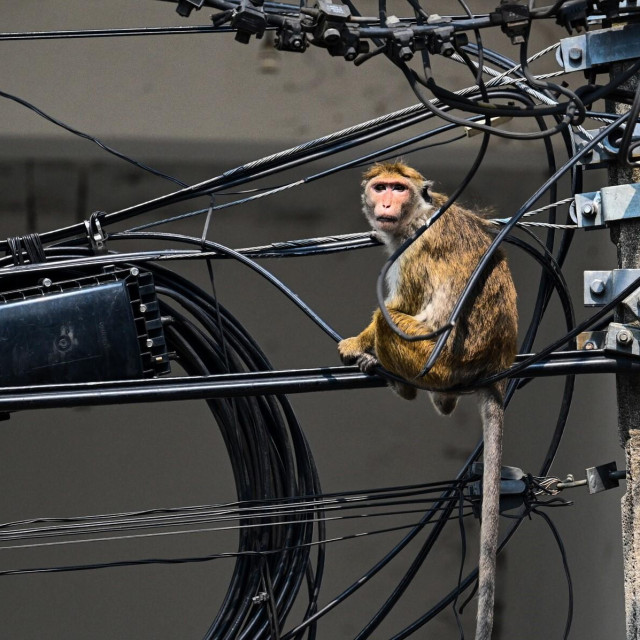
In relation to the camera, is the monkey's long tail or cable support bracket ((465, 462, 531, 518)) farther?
cable support bracket ((465, 462, 531, 518))

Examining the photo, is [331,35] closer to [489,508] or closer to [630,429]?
[489,508]

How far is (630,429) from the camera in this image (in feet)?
12.7

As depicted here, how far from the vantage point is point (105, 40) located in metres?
6.56

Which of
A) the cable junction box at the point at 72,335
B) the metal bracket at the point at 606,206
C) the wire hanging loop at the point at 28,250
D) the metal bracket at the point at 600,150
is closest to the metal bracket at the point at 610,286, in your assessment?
the metal bracket at the point at 606,206

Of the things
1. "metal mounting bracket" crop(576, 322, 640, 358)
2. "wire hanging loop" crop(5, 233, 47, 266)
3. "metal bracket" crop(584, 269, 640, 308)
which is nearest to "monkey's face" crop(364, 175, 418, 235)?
"metal bracket" crop(584, 269, 640, 308)

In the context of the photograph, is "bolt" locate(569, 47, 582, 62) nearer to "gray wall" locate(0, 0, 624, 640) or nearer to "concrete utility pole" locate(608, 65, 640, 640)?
"concrete utility pole" locate(608, 65, 640, 640)

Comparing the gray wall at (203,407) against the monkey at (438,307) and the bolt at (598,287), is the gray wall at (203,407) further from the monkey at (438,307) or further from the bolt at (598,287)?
the bolt at (598,287)

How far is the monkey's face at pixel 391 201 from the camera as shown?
4.16 metres

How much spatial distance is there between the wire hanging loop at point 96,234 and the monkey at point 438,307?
3.23 ft

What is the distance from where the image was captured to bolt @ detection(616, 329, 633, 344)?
376 centimetres

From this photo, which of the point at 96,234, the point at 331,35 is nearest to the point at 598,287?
the point at 331,35

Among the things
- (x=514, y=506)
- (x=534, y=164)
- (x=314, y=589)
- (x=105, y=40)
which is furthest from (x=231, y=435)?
(x=534, y=164)

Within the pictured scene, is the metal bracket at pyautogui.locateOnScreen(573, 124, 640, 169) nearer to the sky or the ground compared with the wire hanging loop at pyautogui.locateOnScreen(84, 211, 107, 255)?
nearer to the sky

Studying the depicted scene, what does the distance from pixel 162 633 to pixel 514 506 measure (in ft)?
11.0
